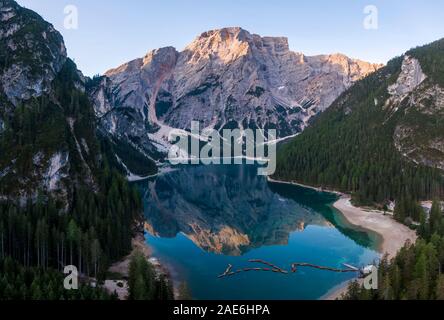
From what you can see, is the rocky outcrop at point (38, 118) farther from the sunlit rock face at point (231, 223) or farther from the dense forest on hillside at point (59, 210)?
the sunlit rock face at point (231, 223)

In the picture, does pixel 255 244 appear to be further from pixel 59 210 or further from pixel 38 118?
pixel 38 118

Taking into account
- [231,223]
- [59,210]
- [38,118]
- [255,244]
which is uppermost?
[38,118]

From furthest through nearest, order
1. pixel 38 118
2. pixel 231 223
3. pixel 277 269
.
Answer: pixel 231 223, pixel 38 118, pixel 277 269

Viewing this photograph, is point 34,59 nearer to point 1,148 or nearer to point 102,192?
point 1,148

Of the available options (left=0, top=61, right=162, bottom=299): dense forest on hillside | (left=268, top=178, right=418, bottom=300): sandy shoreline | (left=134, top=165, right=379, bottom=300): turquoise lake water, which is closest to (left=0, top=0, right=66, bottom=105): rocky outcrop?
(left=0, top=61, right=162, bottom=299): dense forest on hillside

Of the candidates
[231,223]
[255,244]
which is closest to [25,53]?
[231,223]

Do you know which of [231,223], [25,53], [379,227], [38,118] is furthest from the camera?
[25,53]

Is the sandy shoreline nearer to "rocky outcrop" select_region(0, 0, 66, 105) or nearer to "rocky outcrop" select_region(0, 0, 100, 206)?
"rocky outcrop" select_region(0, 0, 100, 206)
